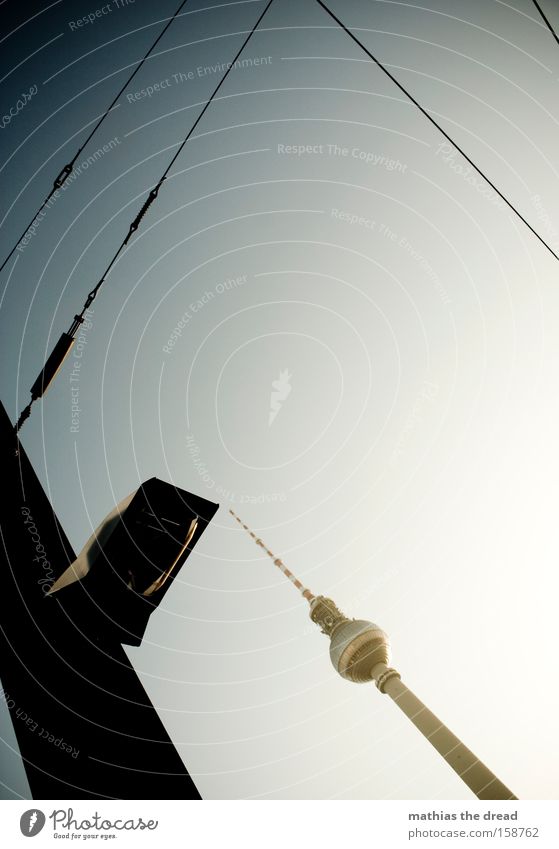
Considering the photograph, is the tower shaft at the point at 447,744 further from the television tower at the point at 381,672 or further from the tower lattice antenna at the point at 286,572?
the tower lattice antenna at the point at 286,572

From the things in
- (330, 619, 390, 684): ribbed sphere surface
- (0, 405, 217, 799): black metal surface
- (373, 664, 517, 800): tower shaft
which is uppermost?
(0, 405, 217, 799): black metal surface

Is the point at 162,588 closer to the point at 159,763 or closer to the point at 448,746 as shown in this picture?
the point at 159,763

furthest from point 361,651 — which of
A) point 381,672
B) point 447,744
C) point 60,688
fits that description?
point 60,688

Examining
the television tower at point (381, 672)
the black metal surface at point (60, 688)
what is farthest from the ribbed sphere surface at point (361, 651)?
the black metal surface at point (60, 688)

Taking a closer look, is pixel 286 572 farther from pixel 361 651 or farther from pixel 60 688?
pixel 60 688

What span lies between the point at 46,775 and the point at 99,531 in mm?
2608

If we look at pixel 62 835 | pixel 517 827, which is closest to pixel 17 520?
pixel 62 835

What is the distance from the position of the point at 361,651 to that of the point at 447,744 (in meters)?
15.0

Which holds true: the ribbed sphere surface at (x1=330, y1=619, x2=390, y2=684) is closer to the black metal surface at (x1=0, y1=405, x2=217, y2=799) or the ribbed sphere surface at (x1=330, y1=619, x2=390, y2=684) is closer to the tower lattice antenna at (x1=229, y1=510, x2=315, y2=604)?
the tower lattice antenna at (x1=229, y1=510, x2=315, y2=604)

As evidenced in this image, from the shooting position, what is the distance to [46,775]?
3.66m

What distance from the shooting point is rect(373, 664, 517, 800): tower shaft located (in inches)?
775

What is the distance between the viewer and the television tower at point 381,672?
68.2 ft

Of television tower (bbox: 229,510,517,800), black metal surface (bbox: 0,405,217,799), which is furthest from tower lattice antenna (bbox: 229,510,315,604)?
black metal surface (bbox: 0,405,217,799)

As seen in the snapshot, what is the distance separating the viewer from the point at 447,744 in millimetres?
23734
